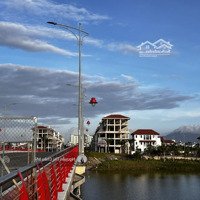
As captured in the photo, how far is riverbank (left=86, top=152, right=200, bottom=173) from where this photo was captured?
10725cm

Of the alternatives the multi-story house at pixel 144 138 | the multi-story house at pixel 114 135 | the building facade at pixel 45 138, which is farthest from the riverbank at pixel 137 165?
the multi-story house at pixel 144 138

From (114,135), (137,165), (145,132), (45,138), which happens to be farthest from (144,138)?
(45,138)

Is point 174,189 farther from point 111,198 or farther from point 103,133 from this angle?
point 103,133

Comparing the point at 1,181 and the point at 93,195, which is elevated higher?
the point at 1,181

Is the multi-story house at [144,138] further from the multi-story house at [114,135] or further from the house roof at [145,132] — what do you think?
the multi-story house at [114,135]

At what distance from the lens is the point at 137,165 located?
365ft

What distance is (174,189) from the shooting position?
6538 cm

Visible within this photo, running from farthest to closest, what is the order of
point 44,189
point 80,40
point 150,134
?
point 150,134 < point 80,40 < point 44,189

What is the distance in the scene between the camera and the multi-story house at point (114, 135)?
138 meters

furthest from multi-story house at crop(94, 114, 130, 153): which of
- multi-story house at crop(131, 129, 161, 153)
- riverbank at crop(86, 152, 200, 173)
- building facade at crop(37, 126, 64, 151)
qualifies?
building facade at crop(37, 126, 64, 151)

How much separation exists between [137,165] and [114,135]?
2853 centimetres

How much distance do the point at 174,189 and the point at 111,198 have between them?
1701 centimetres

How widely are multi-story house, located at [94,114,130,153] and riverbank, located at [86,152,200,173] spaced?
14.9 meters

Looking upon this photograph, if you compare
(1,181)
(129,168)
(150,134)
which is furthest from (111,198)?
(150,134)
